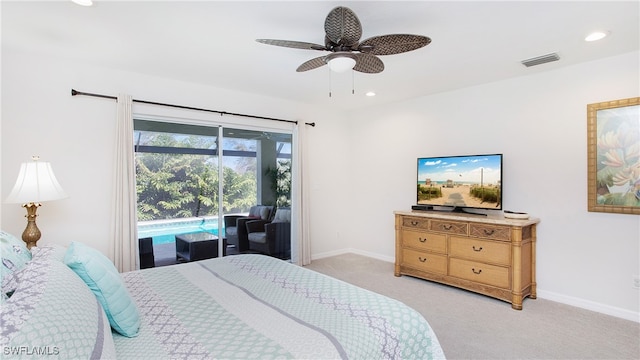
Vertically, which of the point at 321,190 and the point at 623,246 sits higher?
the point at 321,190

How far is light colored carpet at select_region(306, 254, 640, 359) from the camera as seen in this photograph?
97.2 inches

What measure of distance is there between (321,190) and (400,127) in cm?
162

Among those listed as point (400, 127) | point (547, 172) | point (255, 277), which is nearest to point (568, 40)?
point (547, 172)

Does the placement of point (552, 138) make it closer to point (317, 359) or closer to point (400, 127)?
point (400, 127)

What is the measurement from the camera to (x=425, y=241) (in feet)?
13.6

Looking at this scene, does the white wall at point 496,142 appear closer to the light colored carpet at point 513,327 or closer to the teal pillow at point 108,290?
the light colored carpet at point 513,327

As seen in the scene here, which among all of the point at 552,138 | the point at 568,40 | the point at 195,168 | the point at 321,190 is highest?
the point at 568,40

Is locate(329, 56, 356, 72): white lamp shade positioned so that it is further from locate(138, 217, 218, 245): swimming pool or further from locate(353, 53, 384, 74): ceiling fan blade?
locate(138, 217, 218, 245): swimming pool

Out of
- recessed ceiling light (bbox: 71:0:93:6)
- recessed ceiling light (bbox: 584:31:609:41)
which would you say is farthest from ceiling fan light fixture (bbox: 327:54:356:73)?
recessed ceiling light (bbox: 584:31:609:41)

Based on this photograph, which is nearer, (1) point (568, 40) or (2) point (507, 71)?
(1) point (568, 40)

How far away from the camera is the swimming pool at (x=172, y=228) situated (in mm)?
3906

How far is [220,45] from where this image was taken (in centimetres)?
296

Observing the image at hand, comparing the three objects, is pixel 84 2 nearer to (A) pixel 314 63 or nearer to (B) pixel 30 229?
(A) pixel 314 63

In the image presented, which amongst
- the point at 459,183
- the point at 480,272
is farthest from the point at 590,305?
the point at 459,183
